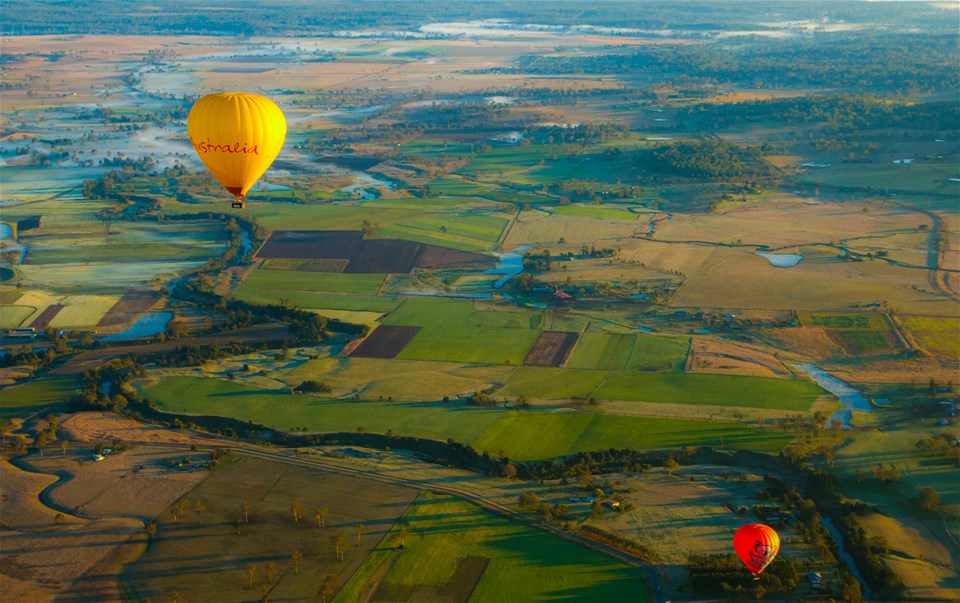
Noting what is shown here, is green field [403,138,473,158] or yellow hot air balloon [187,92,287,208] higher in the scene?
yellow hot air balloon [187,92,287,208]

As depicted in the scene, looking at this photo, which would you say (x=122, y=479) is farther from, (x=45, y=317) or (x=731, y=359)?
(x=731, y=359)

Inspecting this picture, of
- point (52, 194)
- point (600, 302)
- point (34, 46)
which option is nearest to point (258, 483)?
point (600, 302)

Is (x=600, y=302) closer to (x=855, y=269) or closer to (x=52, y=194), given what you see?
(x=855, y=269)

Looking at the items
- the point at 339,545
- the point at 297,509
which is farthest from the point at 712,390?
the point at 339,545

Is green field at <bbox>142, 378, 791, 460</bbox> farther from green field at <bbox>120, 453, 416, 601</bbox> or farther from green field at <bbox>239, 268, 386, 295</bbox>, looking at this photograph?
green field at <bbox>239, 268, 386, 295</bbox>

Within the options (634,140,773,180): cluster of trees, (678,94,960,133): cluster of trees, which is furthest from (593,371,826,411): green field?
(678,94,960,133): cluster of trees

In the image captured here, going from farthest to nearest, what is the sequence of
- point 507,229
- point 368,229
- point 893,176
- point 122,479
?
point 893,176, point 507,229, point 368,229, point 122,479
